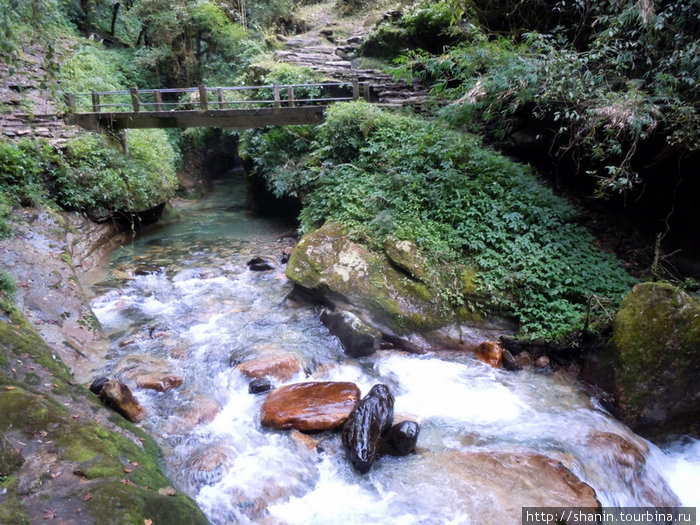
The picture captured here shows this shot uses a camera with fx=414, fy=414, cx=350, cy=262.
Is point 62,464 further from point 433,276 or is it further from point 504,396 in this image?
point 433,276

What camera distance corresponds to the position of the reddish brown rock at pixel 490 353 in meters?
6.12

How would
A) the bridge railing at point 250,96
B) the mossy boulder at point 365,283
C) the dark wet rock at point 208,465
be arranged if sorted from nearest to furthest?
1. the dark wet rock at point 208,465
2. the mossy boulder at point 365,283
3. the bridge railing at point 250,96

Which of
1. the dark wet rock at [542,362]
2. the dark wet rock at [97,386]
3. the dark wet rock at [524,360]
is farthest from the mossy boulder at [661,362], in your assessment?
the dark wet rock at [97,386]

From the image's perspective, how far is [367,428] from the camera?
14.7ft

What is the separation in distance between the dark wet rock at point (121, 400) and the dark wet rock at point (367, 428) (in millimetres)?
2413

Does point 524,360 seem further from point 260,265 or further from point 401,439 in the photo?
point 260,265

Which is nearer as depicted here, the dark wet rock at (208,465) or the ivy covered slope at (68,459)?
the ivy covered slope at (68,459)

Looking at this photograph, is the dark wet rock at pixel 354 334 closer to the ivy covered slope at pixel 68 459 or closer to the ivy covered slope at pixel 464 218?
the ivy covered slope at pixel 464 218

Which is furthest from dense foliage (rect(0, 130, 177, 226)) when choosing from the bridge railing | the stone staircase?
the stone staircase

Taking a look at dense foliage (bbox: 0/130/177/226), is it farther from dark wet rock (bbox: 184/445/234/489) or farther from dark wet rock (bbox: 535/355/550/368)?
dark wet rock (bbox: 535/355/550/368)

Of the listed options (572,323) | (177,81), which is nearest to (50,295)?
(572,323)

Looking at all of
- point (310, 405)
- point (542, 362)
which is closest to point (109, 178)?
point (310, 405)

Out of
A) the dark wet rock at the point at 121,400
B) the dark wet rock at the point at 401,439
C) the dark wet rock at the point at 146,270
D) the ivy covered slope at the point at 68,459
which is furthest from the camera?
the dark wet rock at the point at 146,270

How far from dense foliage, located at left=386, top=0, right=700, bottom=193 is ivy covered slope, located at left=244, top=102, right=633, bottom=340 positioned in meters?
1.04
